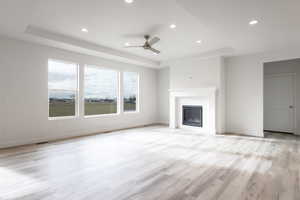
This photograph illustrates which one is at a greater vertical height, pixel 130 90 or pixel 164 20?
pixel 164 20

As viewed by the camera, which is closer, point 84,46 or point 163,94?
point 84,46

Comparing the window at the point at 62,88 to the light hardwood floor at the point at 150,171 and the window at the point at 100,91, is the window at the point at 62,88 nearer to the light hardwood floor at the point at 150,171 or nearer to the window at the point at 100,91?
the window at the point at 100,91

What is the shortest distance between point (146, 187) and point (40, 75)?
4.36 meters

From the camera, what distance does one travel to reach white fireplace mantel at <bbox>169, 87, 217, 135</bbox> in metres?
6.04

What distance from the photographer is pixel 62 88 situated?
537cm

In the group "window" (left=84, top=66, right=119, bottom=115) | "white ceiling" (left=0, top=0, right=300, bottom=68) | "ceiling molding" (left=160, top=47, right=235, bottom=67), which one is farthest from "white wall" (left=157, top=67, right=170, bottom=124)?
"white ceiling" (left=0, top=0, right=300, bottom=68)

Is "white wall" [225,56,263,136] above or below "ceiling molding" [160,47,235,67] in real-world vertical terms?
below

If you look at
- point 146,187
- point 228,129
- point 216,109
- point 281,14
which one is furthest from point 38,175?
point 228,129

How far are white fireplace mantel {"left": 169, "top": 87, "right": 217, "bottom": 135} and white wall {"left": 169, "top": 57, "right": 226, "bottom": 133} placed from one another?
169 millimetres

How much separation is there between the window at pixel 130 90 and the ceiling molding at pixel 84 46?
873 mm

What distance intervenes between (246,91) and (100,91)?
208 inches

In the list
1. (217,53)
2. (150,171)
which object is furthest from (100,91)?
(217,53)

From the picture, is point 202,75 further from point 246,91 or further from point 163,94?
point 163,94

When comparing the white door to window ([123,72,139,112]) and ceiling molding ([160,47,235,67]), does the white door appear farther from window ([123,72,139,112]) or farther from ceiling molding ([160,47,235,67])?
window ([123,72,139,112])
